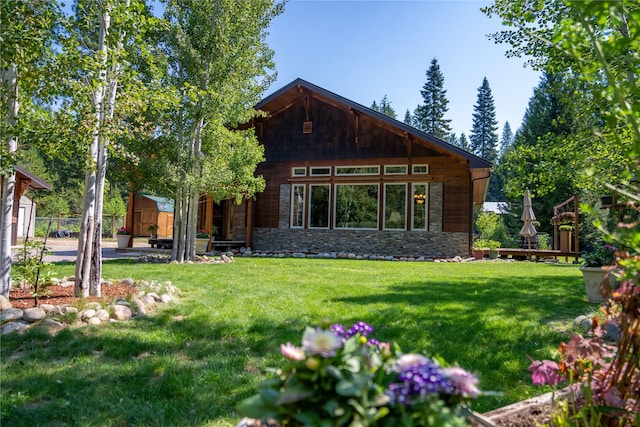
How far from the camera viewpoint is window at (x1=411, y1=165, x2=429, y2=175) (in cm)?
1298

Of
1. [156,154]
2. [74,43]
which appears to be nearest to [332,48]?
[156,154]

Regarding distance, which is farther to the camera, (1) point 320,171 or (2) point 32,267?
(1) point 320,171

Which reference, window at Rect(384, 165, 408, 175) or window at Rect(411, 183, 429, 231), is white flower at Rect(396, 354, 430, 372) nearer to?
window at Rect(411, 183, 429, 231)

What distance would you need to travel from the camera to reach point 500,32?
23.1ft

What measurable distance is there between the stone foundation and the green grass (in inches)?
257

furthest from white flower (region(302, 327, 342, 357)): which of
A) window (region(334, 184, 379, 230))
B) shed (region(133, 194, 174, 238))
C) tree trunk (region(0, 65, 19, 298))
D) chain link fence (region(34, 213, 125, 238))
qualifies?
shed (region(133, 194, 174, 238))

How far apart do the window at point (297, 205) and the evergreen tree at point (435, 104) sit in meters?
31.8

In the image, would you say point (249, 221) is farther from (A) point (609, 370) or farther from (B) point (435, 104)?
(B) point (435, 104)

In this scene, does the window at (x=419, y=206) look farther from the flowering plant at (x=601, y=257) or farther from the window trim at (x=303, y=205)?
the flowering plant at (x=601, y=257)

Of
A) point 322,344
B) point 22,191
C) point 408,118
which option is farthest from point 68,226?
point 408,118

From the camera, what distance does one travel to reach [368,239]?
13.4 metres

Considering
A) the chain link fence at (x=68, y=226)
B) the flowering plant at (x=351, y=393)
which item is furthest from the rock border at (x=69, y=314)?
the chain link fence at (x=68, y=226)

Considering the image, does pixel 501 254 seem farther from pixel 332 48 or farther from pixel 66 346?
pixel 66 346

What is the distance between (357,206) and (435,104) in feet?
109
